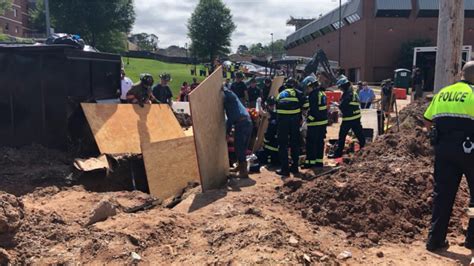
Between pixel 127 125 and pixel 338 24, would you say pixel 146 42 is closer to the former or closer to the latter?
pixel 338 24

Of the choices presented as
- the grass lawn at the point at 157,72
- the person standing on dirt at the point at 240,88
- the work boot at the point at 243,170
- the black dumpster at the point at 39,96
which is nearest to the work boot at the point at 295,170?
the work boot at the point at 243,170

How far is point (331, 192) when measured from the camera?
5.63m

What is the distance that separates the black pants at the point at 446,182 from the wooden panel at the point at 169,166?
411 cm

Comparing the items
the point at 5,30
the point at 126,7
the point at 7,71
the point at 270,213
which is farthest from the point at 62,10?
the point at 270,213

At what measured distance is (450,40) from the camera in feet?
25.8

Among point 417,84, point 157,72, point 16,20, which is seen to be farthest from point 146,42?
point 417,84

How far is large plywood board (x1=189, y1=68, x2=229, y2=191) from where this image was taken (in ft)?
→ 21.9

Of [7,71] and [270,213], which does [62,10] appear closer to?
[7,71]

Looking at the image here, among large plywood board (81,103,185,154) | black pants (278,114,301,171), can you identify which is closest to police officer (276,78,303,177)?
black pants (278,114,301,171)

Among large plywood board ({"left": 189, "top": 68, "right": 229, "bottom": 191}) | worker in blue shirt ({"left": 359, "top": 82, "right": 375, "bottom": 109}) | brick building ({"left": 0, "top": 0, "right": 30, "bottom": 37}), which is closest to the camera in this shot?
large plywood board ({"left": 189, "top": 68, "right": 229, "bottom": 191})

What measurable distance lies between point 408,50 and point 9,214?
155 ft

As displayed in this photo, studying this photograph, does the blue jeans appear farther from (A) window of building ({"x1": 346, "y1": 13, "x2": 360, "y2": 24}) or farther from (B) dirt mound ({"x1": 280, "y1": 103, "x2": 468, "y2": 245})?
(A) window of building ({"x1": 346, "y1": 13, "x2": 360, "y2": 24})

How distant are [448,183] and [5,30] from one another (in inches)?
2643

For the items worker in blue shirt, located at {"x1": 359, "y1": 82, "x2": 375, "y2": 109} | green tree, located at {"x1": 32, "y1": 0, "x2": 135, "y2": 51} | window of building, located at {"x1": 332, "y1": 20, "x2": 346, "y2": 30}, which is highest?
window of building, located at {"x1": 332, "y1": 20, "x2": 346, "y2": 30}
